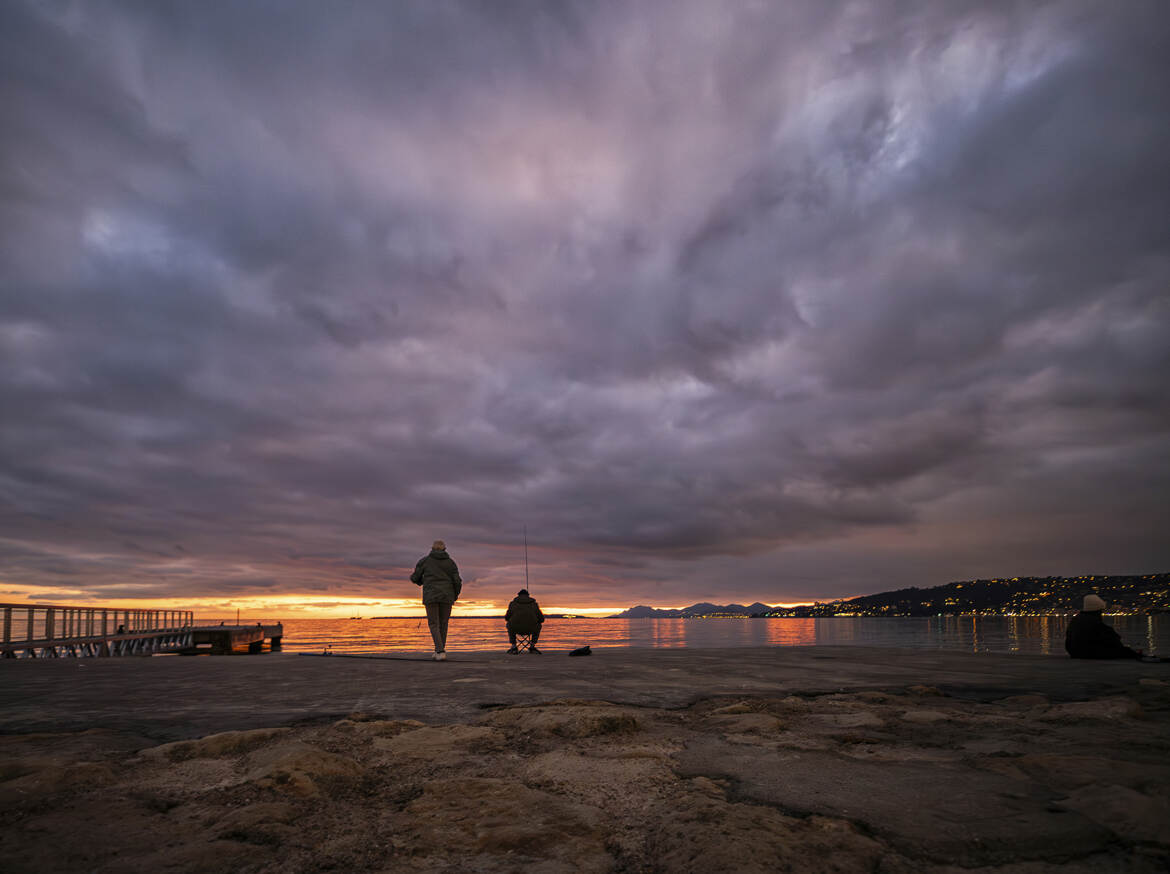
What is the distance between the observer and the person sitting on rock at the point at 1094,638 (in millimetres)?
10258

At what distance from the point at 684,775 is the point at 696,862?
1105 millimetres

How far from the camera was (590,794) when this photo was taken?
289 centimetres

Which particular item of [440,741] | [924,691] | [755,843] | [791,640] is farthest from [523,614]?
[791,640]

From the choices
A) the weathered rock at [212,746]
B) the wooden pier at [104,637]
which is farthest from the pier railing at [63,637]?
the weathered rock at [212,746]

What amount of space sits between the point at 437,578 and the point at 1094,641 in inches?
459

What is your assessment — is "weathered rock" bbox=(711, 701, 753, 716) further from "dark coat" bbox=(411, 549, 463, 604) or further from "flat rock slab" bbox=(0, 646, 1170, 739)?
"dark coat" bbox=(411, 549, 463, 604)

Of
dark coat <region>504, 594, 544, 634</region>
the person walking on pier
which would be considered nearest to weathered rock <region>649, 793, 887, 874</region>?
the person walking on pier

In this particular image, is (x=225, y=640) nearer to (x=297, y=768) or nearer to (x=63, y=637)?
(x=63, y=637)

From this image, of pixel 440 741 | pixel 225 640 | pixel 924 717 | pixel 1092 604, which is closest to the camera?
pixel 440 741

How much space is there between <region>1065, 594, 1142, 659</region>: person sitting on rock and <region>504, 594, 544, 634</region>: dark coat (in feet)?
33.4

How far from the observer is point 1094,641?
413 inches

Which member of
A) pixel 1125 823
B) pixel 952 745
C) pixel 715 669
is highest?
pixel 1125 823

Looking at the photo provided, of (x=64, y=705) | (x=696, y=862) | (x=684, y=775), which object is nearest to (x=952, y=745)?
(x=684, y=775)

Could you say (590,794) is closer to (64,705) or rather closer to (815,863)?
(815,863)
